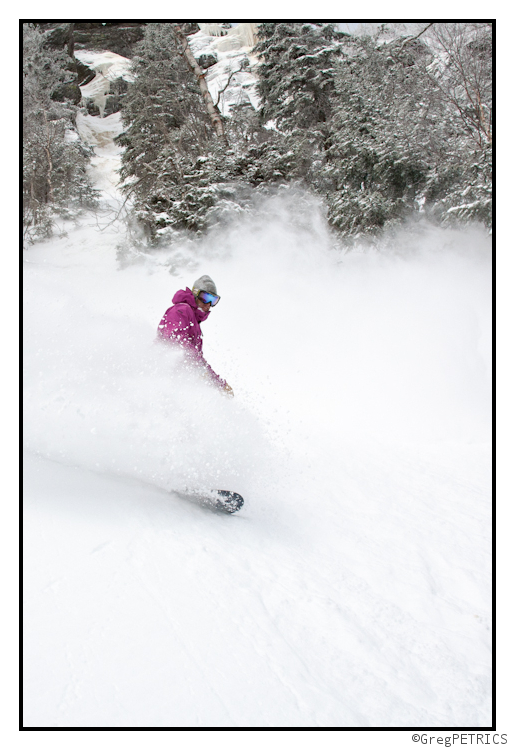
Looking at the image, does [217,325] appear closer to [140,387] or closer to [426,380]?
[426,380]

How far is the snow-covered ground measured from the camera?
193 cm

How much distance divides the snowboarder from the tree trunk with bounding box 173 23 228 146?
1057 centimetres

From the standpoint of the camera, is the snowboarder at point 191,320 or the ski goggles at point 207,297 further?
Result: the ski goggles at point 207,297

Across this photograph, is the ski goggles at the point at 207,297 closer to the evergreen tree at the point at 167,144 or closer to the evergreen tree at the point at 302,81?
the evergreen tree at the point at 167,144

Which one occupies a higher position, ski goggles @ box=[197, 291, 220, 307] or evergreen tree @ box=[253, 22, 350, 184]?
evergreen tree @ box=[253, 22, 350, 184]

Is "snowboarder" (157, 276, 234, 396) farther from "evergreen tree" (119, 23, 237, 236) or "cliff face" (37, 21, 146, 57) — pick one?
"cliff face" (37, 21, 146, 57)

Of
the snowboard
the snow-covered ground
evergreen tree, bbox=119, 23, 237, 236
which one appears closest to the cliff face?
evergreen tree, bbox=119, 23, 237, 236

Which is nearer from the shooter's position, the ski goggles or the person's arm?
the person's arm

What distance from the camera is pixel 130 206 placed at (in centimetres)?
1385

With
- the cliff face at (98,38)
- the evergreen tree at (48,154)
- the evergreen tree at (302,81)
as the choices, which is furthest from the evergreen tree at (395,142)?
the evergreen tree at (48,154)

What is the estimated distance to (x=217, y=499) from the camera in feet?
11.7

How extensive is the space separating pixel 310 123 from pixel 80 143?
7.44 m

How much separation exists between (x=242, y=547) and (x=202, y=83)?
1425cm

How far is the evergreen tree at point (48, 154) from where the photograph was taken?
12172mm
